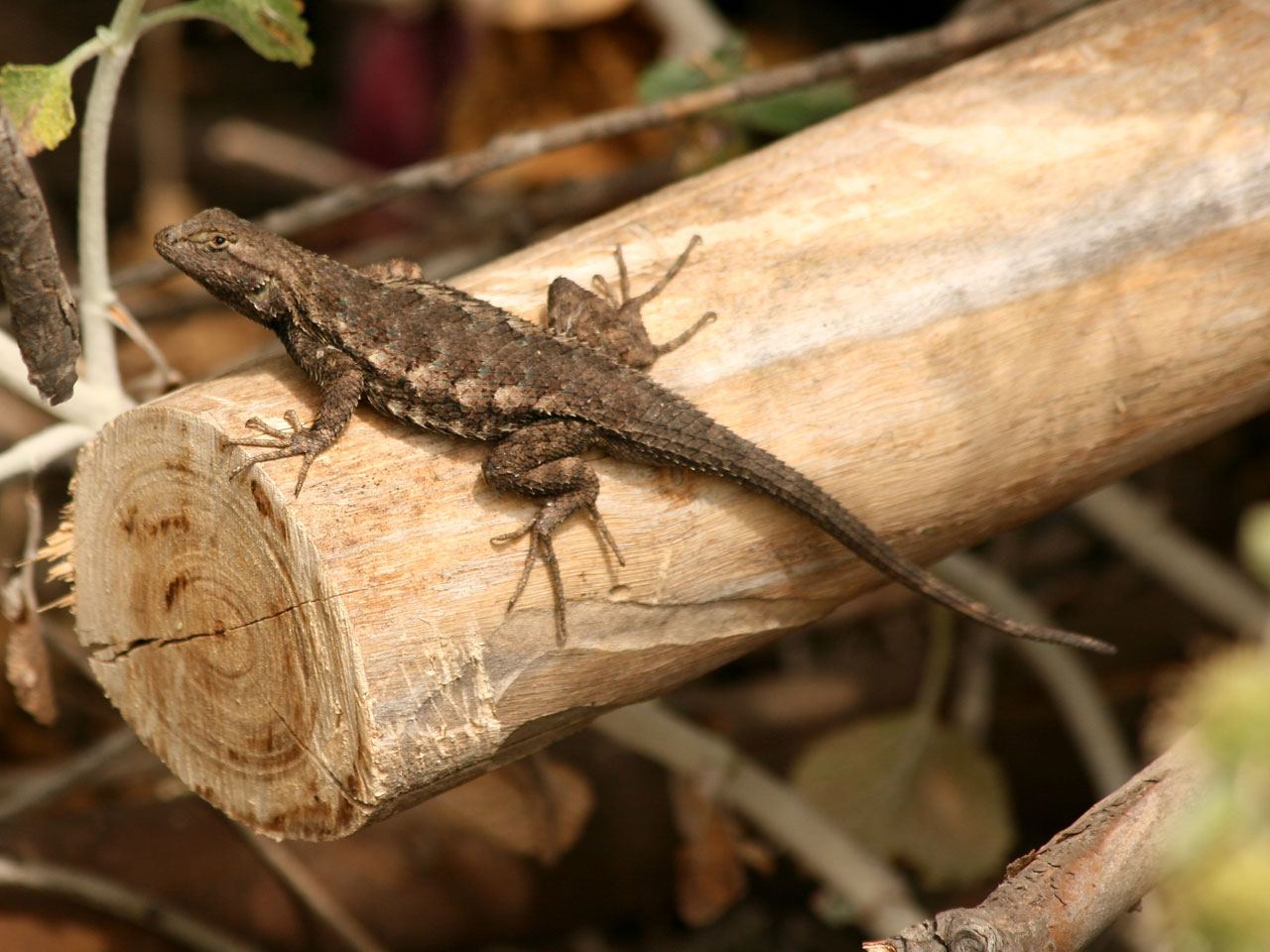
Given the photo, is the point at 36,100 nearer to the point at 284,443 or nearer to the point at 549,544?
the point at 284,443

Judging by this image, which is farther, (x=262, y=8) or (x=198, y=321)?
(x=198, y=321)

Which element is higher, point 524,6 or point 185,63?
point 185,63

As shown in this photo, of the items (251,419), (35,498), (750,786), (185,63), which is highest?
(185,63)

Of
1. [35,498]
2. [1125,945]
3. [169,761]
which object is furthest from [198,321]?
[1125,945]

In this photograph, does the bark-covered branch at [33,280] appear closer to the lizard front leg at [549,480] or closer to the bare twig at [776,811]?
the lizard front leg at [549,480]

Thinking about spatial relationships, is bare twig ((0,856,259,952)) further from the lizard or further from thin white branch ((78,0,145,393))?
the lizard

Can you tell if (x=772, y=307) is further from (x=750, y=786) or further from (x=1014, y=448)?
(x=750, y=786)
